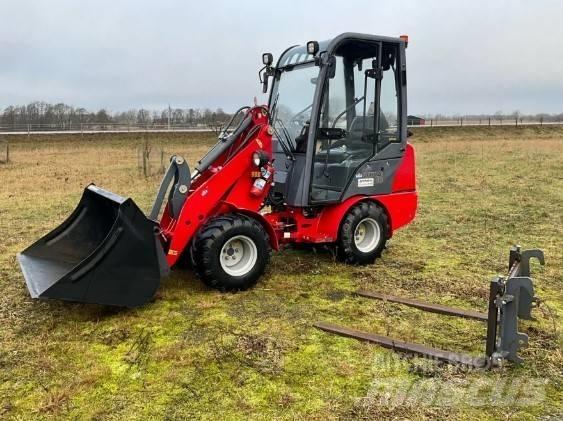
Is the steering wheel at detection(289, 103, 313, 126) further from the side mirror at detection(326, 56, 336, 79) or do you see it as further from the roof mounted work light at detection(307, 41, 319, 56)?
the roof mounted work light at detection(307, 41, 319, 56)

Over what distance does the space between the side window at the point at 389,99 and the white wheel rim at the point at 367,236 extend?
3.21 feet

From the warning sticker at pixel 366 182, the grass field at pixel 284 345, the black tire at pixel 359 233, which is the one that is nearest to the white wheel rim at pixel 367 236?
the black tire at pixel 359 233

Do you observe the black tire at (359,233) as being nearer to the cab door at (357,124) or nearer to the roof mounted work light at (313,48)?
the cab door at (357,124)

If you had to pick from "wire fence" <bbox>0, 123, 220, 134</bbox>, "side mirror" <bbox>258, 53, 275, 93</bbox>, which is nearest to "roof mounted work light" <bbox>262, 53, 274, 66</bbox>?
"side mirror" <bbox>258, 53, 275, 93</bbox>

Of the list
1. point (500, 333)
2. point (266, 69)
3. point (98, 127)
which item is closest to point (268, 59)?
point (266, 69)

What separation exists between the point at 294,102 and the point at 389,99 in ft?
3.74

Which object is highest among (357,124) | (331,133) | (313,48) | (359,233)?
(313,48)

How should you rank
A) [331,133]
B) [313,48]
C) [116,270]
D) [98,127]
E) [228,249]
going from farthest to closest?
[98,127] < [331,133] < [313,48] < [228,249] < [116,270]

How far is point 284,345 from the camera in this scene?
4141mm

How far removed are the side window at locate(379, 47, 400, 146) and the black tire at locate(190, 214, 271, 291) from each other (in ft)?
6.70

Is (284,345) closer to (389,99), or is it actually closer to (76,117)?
(389,99)

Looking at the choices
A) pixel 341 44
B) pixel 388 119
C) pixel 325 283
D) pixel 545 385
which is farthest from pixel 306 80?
pixel 545 385

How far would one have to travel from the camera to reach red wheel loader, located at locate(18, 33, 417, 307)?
4.58 metres

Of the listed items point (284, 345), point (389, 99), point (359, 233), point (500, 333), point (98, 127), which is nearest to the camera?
point (500, 333)
